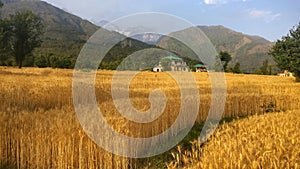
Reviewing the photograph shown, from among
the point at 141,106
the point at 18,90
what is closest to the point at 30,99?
the point at 18,90

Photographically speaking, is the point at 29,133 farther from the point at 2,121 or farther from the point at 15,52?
the point at 15,52

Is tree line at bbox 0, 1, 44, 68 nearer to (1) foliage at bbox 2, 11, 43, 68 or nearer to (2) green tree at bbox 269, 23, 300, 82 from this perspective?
(1) foliage at bbox 2, 11, 43, 68

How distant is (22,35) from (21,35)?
16 centimetres

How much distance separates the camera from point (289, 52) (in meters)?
42.0

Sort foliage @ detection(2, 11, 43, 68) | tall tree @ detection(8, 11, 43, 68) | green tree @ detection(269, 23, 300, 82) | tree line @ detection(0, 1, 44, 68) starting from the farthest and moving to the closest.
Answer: tall tree @ detection(8, 11, 43, 68) → foliage @ detection(2, 11, 43, 68) → tree line @ detection(0, 1, 44, 68) → green tree @ detection(269, 23, 300, 82)

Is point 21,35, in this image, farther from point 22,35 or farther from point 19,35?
point 19,35

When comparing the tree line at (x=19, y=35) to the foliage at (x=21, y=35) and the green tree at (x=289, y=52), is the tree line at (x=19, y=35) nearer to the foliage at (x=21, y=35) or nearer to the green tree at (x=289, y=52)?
the foliage at (x=21, y=35)

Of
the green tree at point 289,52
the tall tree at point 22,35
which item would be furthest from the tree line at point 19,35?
the green tree at point 289,52

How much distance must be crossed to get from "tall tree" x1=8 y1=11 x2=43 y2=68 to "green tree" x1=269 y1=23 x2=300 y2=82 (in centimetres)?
3940

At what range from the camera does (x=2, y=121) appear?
25.1ft

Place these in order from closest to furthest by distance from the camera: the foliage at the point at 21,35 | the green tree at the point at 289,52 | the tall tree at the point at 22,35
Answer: the green tree at the point at 289,52 < the foliage at the point at 21,35 < the tall tree at the point at 22,35

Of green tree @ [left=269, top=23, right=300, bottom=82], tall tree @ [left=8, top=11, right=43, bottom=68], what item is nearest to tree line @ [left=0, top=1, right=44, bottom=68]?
tall tree @ [left=8, top=11, right=43, bottom=68]

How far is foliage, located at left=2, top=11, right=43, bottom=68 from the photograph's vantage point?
5306cm

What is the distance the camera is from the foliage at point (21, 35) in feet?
174
